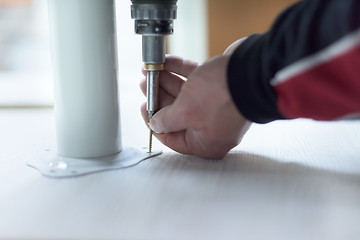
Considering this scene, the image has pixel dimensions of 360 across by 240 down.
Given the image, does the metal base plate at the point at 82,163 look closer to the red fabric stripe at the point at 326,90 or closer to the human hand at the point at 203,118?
the human hand at the point at 203,118

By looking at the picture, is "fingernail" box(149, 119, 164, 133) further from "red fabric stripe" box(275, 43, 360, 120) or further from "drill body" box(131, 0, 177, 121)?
"red fabric stripe" box(275, 43, 360, 120)

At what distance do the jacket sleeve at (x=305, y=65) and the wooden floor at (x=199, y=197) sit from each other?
0.21 feet

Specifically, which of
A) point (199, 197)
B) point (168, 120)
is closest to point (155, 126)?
point (168, 120)

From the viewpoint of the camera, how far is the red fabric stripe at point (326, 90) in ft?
1.00

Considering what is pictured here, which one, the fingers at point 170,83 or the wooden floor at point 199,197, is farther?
the fingers at point 170,83

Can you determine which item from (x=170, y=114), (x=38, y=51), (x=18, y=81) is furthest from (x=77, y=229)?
(x=38, y=51)

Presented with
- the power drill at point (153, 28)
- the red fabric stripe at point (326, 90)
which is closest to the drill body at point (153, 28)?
the power drill at point (153, 28)

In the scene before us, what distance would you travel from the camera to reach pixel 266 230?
0.90 feet

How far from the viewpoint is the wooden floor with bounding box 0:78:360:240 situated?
27 cm

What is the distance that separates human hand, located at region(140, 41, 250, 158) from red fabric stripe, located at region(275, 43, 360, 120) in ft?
0.18

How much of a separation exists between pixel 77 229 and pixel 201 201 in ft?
0.32

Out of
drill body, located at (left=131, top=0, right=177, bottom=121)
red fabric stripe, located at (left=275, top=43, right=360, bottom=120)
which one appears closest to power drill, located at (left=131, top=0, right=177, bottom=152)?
drill body, located at (left=131, top=0, right=177, bottom=121)

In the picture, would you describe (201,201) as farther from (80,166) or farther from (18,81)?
(18,81)

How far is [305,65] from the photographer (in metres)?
0.32
